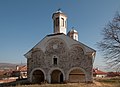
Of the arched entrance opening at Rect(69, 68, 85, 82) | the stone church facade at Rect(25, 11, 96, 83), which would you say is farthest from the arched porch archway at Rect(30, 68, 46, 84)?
the arched entrance opening at Rect(69, 68, 85, 82)

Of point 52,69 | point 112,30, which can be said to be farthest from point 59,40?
point 112,30

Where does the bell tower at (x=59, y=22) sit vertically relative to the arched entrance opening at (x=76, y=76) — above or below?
above

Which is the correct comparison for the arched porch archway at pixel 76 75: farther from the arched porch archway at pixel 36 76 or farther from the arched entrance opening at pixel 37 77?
the arched entrance opening at pixel 37 77

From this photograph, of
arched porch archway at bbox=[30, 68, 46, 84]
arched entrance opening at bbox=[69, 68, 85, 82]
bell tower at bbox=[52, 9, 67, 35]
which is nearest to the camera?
arched entrance opening at bbox=[69, 68, 85, 82]

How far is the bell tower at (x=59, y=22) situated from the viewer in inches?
1169

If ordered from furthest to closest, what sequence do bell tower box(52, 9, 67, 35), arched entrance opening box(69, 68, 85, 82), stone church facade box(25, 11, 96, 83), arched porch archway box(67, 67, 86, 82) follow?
bell tower box(52, 9, 67, 35) < arched entrance opening box(69, 68, 85, 82) < arched porch archway box(67, 67, 86, 82) < stone church facade box(25, 11, 96, 83)

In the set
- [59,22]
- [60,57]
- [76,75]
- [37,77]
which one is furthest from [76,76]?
[59,22]

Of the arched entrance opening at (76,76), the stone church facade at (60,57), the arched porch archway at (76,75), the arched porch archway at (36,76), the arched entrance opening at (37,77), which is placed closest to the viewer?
the stone church facade at (60,57)

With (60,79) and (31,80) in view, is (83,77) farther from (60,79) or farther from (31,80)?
(31,80)

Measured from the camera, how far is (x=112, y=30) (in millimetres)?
19969

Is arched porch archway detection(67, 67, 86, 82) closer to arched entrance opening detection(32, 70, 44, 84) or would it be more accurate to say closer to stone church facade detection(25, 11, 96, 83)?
stone church facade detection(25, 11, 96, 83)

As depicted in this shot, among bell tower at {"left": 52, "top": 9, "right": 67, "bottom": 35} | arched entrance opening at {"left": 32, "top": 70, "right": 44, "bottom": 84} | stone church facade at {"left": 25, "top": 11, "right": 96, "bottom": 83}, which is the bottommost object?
arched entrance opening at {"left": 32, "top": 70, "right": 44, "bottom": 84}

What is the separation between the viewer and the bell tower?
97.4 ft

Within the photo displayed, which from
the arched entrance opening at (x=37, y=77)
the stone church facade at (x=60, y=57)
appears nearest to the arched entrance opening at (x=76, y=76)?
the stone church facade at (x=60, y=57)
